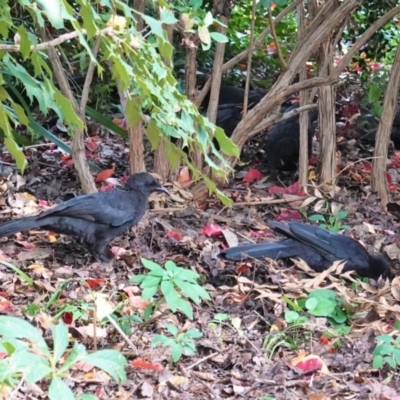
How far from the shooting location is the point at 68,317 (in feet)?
11.4

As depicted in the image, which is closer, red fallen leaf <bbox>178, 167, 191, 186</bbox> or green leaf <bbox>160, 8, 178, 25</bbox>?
green leaf <bbox>160, 8, 178, 25</bbox>

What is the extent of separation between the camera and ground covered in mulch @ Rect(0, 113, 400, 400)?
10.3 feet

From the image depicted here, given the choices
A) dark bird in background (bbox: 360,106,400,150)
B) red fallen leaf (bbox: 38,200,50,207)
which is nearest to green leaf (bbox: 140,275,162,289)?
red fallen leaf (bbox: 38,200,50,207)

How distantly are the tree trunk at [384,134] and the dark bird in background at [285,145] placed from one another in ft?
2.17

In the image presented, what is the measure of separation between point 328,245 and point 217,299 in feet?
3.14

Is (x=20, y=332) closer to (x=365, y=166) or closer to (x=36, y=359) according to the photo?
(x=36, y=359)

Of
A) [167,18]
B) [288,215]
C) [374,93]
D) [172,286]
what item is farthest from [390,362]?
[374,93]

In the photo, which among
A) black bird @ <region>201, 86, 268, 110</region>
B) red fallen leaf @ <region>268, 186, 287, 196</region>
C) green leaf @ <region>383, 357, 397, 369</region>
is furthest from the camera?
black bird @ <region>201, 86, 268, 110</region>

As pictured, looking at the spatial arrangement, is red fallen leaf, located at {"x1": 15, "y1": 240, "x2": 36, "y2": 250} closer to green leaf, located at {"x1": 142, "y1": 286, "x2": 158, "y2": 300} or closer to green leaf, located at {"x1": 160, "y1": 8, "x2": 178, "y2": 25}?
green leaf, located at {"x1": 142, "y1": 286, "x2": 158, "y2": 300}

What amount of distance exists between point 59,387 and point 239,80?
22.3ft

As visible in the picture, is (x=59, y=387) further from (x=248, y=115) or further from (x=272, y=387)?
→ (x=248, y=115)

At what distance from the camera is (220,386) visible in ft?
10.3

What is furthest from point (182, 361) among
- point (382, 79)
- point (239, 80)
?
point (239, 80)

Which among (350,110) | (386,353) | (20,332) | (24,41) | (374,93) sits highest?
(24,41)
